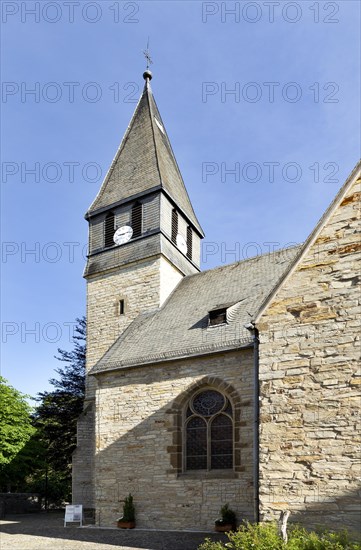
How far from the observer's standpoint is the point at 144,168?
2281cm

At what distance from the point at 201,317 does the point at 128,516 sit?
629 cm

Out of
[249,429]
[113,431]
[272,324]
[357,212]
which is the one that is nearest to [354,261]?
[357,212]

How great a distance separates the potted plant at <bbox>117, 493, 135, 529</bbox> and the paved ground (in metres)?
0.31

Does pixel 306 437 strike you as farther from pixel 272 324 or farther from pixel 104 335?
pixel 104 335

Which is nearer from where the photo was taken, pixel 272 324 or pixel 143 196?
pixel 272 324

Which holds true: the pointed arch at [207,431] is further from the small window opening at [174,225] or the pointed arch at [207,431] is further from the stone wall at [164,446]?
the small window opening at [174,225]

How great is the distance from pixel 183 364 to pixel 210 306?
2756 mm

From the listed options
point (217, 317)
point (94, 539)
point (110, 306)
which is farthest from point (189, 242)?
point (94, 539)

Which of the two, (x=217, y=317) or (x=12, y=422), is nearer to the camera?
(x=217, y=317)

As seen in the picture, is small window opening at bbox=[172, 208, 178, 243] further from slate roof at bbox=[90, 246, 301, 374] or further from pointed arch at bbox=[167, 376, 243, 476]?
pointed arch at bbox=[167, 376, 243, 476]

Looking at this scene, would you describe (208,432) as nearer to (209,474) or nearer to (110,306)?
(209,474)

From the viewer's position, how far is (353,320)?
8.82 metres

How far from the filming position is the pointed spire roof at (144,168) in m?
22.2

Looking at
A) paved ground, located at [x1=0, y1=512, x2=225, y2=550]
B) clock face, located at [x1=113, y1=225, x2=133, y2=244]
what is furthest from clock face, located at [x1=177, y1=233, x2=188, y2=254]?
paved ground, located at [x1=0, y1=512, x2=225, y2=550]
